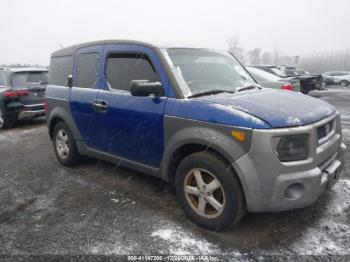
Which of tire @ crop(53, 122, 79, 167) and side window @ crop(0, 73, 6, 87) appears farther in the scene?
side window @ crop(0, 73, 6, 87)

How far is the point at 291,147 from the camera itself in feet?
9.05

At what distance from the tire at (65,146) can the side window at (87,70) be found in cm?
84

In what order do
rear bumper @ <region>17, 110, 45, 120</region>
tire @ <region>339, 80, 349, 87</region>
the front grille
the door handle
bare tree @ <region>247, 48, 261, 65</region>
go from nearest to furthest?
the front grille < the door handle < rear bumper @ <region>17, 110, 45, 120</region> < tire @ <region>339, 80, 349, 87</region> < bare tree @ <region>247, 48, 261, 65</region>

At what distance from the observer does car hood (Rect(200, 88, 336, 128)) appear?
2.78m

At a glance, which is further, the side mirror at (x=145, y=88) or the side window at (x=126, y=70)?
the side window at (x=126, y=70)

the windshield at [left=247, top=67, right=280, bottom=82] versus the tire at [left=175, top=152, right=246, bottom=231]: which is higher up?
the windshield at [left=247, top=67, right=280, bottom=82]

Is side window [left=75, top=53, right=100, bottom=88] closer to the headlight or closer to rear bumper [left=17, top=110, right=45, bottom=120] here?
the headlight

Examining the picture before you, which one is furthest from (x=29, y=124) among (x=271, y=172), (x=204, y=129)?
(x=271, y=172)

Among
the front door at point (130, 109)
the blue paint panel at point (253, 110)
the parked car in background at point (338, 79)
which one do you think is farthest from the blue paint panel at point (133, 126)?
the parked car in background at point (338, 79)

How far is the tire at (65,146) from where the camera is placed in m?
4.99

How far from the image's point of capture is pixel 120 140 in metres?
3.96

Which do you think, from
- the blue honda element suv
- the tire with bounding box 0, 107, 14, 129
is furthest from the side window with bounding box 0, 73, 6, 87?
the blue honda element suv

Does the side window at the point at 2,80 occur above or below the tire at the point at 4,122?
above

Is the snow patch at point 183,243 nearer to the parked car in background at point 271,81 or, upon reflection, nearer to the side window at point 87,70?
the side window at point 87,70
